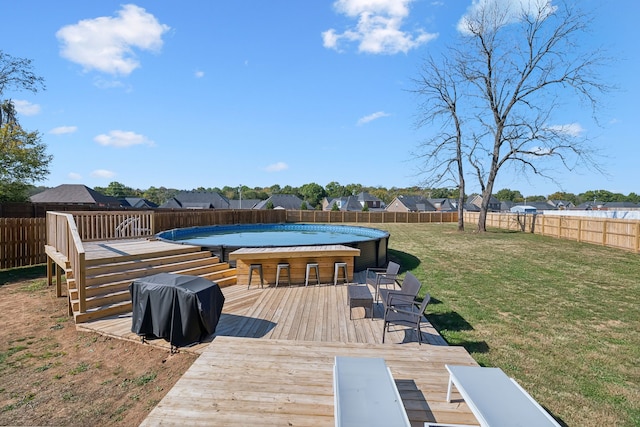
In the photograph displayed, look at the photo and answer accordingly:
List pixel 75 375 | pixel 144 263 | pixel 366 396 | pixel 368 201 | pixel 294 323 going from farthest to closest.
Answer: pixel 368 201
pixel 144 263
pixel 294 323
pixel 75 375
pixel 366 396

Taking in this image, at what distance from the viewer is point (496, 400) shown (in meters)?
2.26

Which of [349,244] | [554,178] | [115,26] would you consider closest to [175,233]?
[115,26]

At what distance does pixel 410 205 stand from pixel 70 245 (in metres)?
58.3

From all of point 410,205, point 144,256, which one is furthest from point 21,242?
point 410,205

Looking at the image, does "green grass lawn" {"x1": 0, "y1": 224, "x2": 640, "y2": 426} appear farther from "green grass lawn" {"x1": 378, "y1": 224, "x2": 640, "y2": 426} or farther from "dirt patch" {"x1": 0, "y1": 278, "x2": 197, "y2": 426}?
"dirt patch" {"x1": 0, "y1": 278, "x2": 197, "y2": 426}

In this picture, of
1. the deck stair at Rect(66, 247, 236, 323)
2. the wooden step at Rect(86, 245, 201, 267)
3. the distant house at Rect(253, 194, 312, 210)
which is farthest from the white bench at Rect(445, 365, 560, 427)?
the distant house at Rect(253, 194, 312, 210)

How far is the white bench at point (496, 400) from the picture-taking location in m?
2.02

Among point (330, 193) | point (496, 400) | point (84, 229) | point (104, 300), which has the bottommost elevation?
point (104, 300)

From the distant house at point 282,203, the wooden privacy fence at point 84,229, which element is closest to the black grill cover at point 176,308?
the wooden privacy fence at point 84,229

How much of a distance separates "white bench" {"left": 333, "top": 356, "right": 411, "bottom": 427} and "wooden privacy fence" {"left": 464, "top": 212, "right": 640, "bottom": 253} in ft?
54.8

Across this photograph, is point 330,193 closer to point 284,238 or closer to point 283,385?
point 284,238

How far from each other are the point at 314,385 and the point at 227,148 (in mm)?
32474

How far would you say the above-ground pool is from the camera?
8945 mm

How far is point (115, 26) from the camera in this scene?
36.8ft
